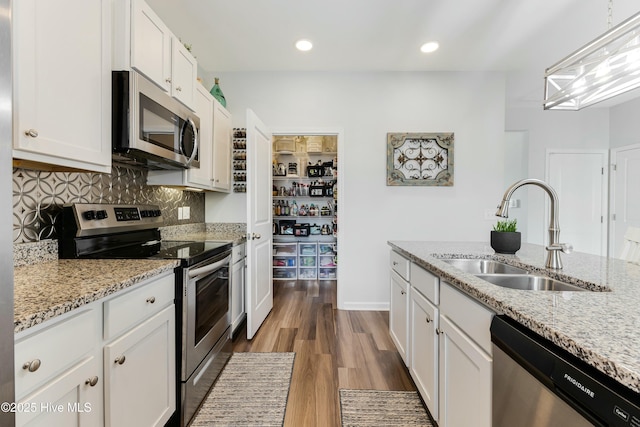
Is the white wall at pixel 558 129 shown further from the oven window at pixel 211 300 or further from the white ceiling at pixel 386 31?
the oven window at pixel 211 300

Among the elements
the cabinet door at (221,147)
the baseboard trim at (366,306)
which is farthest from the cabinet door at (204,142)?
the baseboard trim at (366,306)

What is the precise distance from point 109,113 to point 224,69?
6.81 ft

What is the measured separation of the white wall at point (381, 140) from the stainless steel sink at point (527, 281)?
180 cm

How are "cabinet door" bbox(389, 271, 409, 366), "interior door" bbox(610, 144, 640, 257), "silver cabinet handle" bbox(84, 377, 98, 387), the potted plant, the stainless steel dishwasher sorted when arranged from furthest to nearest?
1. "interior door" bbox(610, 144, 640, 257)
2. "cabinet door" bbox(389, 271, 409, 366)
3. the potted plant
4. "silver cabinet handle" bbox(84, 377, 98, 387)
5. the stainless steel dishwasher

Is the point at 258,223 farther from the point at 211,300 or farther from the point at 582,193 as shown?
the point at 582,193

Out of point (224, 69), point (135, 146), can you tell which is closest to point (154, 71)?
point (135, 146)

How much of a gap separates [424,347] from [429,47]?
8.57 feet

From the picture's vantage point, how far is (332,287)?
13.6 ft

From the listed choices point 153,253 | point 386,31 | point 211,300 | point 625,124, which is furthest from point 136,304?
point 625,124

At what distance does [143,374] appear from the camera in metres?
1.17

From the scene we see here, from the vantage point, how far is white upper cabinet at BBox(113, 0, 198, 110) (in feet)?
4.67

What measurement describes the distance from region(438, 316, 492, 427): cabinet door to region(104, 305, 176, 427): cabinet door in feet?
4.27

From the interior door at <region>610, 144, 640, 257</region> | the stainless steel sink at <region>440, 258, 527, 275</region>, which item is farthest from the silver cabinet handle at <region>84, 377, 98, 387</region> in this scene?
the interior door at <region>610, 144, 640, 257</region>

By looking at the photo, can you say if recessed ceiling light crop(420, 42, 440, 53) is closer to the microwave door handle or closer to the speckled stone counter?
the microwave door handle
